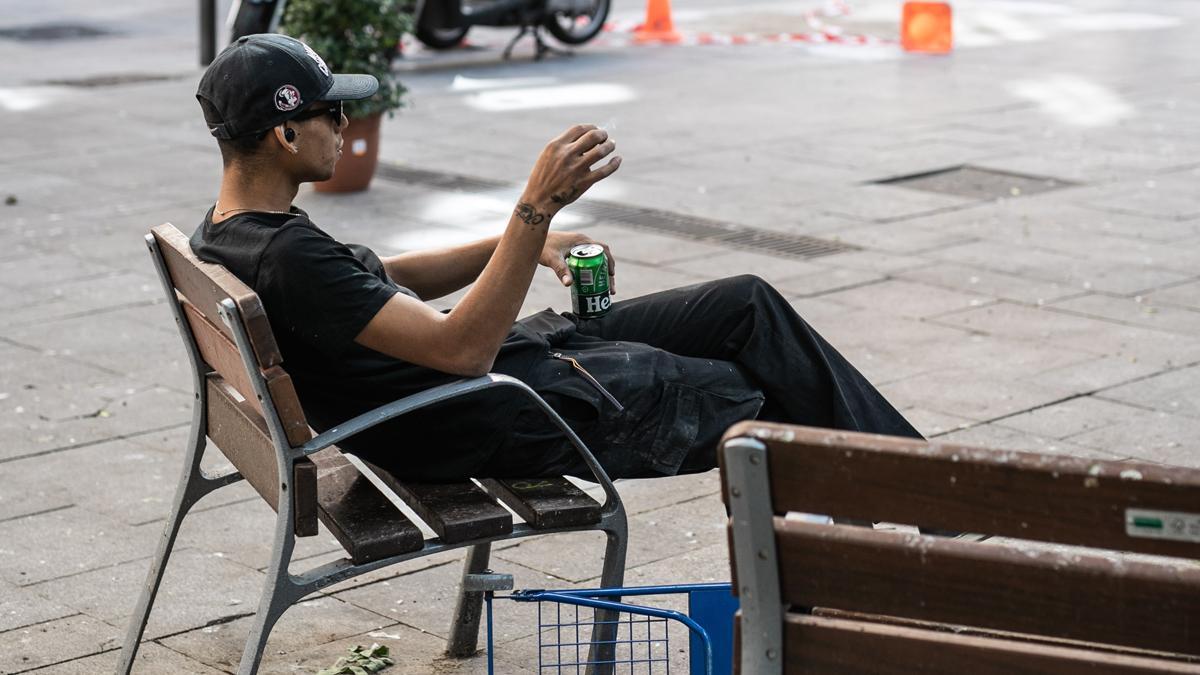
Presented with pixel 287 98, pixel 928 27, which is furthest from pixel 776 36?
pixel 287 98

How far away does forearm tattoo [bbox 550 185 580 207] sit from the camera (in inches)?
124

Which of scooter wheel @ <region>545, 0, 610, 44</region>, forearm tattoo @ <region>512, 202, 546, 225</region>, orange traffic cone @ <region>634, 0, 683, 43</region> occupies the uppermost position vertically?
forearm tattoo @ <region>512, 202, 546, 225</region>

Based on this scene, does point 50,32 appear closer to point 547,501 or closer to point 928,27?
point 928,27

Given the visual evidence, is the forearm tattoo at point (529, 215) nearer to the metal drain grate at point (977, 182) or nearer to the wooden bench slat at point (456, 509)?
the wooden bench slat at point (456, 509)

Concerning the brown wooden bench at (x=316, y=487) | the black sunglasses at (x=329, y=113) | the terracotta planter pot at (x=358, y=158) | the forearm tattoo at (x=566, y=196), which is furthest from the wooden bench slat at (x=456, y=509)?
the terracotta planter pot at (x=358, y=158)

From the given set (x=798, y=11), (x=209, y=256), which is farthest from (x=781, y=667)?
(x=798, y=11)

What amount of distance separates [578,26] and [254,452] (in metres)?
13.7

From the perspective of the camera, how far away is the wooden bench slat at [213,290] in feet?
9.80

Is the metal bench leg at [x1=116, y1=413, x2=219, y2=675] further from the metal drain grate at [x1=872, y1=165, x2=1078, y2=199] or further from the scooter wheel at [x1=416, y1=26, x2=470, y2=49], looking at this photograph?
the scooter wheel at [x1=416, y1=26, x2=470, y2=49]

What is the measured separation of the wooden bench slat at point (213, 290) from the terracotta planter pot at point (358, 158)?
5929 millimetres

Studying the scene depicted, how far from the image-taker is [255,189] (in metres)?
3.38

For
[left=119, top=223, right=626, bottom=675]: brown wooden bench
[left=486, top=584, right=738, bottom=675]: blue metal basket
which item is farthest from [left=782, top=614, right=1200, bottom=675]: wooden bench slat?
[left=119, top=223, right=626, bottom=675]: brown wooden bench

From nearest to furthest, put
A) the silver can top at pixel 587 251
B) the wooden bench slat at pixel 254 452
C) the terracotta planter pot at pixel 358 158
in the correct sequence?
1. the wooden bench slat at pixel 254 452
2. the silver can top at pixel 587 251
3. the terracotta planter pot at pixel 358 158

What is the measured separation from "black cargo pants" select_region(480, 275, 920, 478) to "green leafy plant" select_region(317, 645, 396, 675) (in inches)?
24.8
